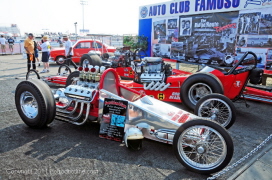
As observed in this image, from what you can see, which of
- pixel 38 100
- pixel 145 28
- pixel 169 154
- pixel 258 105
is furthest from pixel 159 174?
pixel 145 28

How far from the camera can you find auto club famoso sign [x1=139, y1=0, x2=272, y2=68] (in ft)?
25.7

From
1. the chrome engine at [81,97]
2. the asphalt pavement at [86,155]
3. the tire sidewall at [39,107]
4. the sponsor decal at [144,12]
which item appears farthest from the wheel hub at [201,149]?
the sponsor decal at [144,12]

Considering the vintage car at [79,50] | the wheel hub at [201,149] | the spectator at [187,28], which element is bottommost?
the wheel hub at [201,149]

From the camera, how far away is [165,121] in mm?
3191

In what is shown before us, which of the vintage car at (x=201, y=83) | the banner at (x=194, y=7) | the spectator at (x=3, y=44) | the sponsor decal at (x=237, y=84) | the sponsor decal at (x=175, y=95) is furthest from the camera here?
the spectator at (x=3, y=44)

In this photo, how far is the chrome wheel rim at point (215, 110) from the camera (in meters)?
3.77

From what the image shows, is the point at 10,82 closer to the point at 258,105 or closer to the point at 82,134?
the point at 82,134

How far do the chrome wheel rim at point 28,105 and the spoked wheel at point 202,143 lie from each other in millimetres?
2556

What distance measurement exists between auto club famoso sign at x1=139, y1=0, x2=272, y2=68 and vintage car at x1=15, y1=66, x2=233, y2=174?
5.42 m

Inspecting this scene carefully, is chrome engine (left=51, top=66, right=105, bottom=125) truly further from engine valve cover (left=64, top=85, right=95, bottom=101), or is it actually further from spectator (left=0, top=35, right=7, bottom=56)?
spectator (left=0, top=35, right=7, bottom=56)

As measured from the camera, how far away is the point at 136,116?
3.43 meters

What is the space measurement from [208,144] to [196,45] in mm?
7629

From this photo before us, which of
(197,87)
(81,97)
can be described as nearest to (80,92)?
(81,97)

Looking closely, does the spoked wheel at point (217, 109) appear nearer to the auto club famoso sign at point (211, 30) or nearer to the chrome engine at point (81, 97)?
the chrome engine at point (81, 97)
